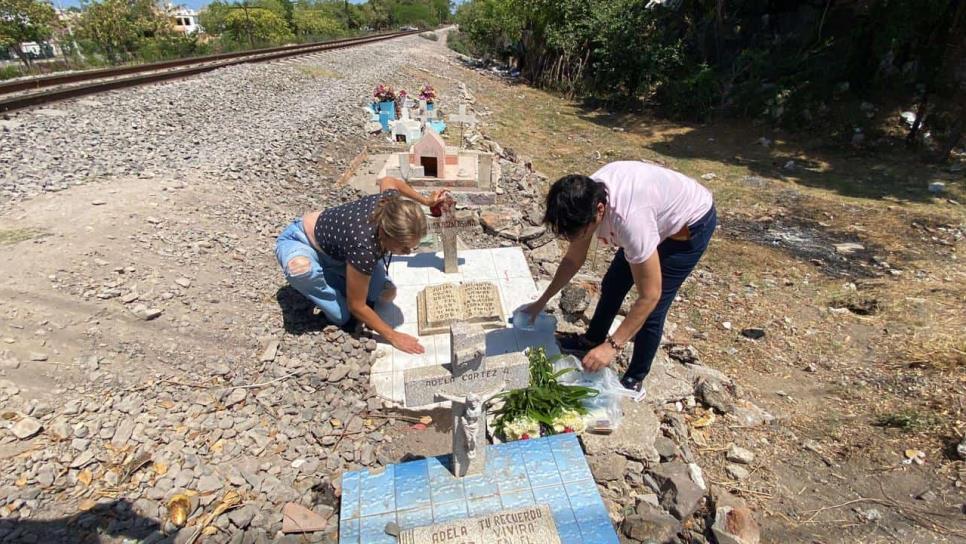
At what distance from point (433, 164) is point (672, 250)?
15.5 ft

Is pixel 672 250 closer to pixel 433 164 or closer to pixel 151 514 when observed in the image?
pixel 151 514

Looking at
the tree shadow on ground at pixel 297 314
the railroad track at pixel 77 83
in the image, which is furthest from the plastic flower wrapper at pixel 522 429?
the railroad track at pixel 77 83

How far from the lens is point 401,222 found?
3.06m

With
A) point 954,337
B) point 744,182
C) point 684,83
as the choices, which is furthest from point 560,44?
point 954,337

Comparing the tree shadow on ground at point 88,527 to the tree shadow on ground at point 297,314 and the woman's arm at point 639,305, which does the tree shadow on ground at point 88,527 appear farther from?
the woman's arm at point 639,305

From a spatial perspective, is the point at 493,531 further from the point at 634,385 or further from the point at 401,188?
the point at 401,188

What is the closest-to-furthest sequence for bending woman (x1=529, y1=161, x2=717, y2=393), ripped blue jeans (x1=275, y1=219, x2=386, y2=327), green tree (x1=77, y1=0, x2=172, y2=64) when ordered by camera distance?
bending woman (x1=529, y1=161, x2=717, y2=393) → ripped blue jeans (x1=275, y1=219, x2=386, y2=327) → green tree (x1=77, y1=0, x2=172, y2=64)

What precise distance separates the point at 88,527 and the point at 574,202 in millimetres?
2933

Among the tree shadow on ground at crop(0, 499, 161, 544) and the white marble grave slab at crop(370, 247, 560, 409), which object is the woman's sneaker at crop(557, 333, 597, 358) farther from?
the tree shadow on ground at crop(0, 499, 161, 544)

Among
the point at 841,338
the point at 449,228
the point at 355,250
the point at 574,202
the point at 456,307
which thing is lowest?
the point at 841,338

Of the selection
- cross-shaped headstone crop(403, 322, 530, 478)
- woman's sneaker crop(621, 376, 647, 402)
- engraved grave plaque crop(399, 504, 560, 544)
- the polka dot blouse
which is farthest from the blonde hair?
woman's sneaker crop(621, 376, 647, 402)

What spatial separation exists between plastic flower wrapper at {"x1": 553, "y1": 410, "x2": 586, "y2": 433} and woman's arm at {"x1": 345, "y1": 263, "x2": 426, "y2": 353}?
1.22 m

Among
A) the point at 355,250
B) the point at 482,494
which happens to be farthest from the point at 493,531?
the point at 355,250

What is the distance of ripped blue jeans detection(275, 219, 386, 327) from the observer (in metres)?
3.65
